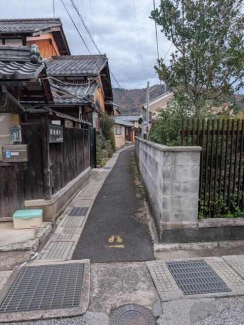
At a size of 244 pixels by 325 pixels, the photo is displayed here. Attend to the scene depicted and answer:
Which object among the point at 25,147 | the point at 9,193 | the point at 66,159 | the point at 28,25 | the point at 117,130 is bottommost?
the point at 9,193

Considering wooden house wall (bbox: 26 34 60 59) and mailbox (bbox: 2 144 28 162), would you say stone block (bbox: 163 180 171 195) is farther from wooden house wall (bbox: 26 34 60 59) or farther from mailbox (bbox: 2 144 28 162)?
wooden house wall (bbox: 26 34 60 59)

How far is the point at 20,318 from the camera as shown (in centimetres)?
240

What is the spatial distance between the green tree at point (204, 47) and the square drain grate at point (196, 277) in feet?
12.1

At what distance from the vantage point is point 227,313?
8.06 ft

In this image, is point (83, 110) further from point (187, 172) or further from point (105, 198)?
point (187, 172)

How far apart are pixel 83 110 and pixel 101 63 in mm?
5128

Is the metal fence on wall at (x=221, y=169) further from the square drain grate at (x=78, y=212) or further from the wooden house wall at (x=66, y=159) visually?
the wooden house wall at (x=66, y=159)

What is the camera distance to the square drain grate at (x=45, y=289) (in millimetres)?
2590

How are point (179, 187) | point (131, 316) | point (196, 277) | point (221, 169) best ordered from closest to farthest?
point (131, 316), point (196, 277), point (179, 187), point (221, 169)

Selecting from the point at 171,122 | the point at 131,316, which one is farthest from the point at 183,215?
the point at 171,122

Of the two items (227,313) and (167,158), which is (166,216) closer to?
(167,158)

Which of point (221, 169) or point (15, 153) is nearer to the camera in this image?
point (221, 169)

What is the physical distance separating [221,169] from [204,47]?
277 centimetres

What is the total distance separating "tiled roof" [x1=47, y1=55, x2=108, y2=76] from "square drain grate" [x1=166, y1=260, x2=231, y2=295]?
10.7 m
